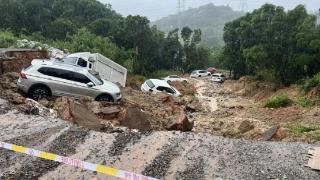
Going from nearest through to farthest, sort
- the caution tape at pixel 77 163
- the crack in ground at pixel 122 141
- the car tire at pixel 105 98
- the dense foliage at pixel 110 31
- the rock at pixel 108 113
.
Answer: the caution tape at pixel 77 163 → the crack in ground at pixel 122 141 → the rock at pixel 108 113 → the car tire at pixel 105 98 → the dense foliage at pixel 110 31

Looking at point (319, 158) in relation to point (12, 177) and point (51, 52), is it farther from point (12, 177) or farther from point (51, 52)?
point (51, 52)

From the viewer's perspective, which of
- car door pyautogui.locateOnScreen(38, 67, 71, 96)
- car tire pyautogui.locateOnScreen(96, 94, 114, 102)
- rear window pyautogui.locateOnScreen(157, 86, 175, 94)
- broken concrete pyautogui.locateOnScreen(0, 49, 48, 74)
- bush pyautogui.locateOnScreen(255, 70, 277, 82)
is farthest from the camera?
bush pyautogui.locateOnScreen(255, 70, 277, 82)

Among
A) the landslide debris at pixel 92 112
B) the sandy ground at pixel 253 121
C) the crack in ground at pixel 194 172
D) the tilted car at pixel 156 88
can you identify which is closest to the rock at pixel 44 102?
the landslide debris at pixel 92 112

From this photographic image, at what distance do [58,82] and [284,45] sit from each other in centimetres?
2824

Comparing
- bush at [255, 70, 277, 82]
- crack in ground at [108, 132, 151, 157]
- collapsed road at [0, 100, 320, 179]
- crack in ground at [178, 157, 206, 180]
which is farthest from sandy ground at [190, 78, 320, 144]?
bush at [255, 70, 277, 82]

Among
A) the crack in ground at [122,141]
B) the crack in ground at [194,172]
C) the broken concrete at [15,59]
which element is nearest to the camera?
the crack in ground at [194,172]

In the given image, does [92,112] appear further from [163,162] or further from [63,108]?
[163,162]

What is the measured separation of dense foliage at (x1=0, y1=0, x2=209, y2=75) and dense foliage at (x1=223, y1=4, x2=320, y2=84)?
1810cm

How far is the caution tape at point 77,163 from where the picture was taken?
796 cm

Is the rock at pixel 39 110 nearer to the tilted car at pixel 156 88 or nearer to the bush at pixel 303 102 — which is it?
the tilted car at pixel 156 88

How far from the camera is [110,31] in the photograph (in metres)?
70.4

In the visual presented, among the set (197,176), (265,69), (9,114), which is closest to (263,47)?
(265,69)

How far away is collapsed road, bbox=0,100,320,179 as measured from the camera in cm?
945

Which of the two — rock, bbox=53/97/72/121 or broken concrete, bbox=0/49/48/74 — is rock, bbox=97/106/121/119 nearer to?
rock, bbox=53/97/72/121
